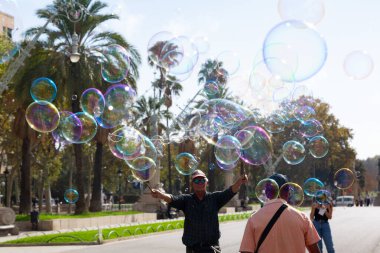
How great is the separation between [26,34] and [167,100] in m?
21.6

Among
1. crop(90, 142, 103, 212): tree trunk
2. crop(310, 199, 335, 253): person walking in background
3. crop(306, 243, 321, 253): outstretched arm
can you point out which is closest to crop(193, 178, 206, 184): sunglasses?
crop(306, 243, 321, 253): outstretched arm

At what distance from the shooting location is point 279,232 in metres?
4.77

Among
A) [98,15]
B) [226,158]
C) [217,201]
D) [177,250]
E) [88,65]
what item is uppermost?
[98,15]

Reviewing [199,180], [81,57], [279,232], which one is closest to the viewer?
[279,232]

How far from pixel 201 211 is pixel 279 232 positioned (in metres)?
1.90

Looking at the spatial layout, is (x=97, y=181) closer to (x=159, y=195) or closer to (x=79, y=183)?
(x=79, y=183)

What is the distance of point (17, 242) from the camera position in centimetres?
1942

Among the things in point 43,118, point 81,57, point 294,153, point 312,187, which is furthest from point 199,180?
point 81,57

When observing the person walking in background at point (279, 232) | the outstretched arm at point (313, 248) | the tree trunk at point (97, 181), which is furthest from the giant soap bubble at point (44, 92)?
the outstretched arm at point (313, 248)

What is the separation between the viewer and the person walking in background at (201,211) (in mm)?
6438

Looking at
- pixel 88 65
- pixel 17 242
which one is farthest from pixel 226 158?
pixel 88 65

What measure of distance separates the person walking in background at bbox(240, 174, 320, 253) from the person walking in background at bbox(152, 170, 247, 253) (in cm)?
146

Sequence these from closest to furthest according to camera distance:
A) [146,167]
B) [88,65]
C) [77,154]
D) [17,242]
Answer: [146,167], [17,242], [88,65], [77,154]

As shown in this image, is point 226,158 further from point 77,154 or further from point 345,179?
point 77,154
